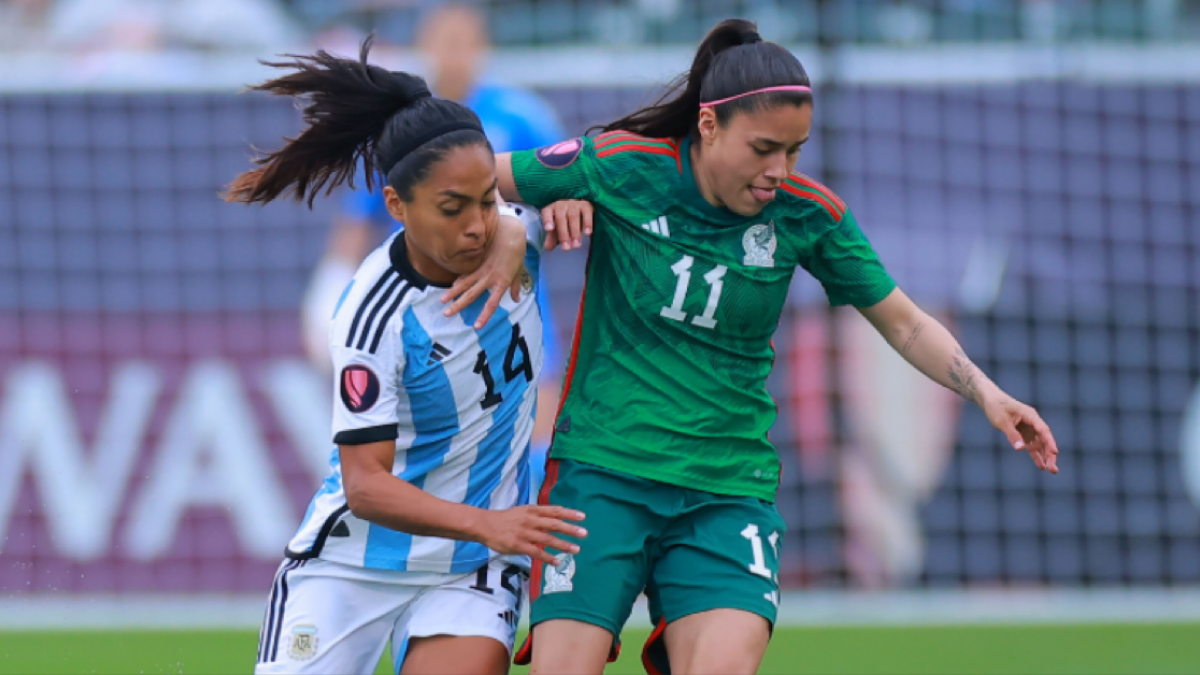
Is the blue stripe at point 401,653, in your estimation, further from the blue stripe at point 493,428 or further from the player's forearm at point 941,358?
the player's forearm at point 941,358

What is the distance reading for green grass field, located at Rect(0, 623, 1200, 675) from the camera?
6.09 meters

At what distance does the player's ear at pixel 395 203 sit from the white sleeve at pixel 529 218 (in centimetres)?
24

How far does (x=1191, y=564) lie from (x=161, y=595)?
5.56 meters

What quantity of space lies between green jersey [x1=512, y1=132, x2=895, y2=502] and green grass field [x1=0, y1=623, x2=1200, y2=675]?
8.03 feet

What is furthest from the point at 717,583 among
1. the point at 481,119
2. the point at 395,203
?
the point at 481,119

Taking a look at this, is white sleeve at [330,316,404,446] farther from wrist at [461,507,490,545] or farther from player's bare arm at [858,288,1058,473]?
player's bare arm at [858,288,1058,473]

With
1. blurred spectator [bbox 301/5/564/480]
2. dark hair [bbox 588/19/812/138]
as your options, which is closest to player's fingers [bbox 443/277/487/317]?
dark hair [bbox 588/19/812/138]

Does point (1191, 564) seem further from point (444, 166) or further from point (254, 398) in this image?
point (444, 166)

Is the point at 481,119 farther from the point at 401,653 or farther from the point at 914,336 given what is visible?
the point at 401,653

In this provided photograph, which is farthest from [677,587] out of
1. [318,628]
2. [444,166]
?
[444,166]

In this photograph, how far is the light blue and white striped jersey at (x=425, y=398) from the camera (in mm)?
3482

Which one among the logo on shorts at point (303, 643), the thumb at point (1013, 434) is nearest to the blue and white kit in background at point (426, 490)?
the logo on shorts at point (303, 643)

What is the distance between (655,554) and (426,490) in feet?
1.89

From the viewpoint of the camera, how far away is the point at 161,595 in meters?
8.20
